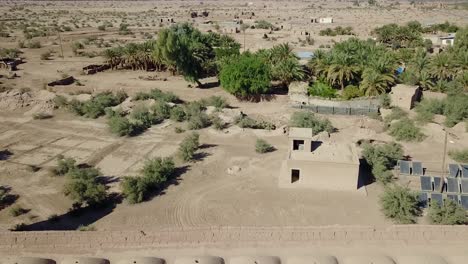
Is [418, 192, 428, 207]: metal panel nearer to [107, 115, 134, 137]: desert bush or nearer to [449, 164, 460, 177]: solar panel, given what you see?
[449, 164, 460, 177]: solar panel

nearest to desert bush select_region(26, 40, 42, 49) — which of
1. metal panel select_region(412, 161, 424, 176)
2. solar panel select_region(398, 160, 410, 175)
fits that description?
solar panel select_region(398, 160, 410, 175)

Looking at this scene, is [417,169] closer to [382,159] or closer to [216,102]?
[382,159]

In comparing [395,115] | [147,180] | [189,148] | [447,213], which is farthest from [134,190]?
[395,115]

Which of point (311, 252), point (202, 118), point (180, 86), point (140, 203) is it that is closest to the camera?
point (311, 252)

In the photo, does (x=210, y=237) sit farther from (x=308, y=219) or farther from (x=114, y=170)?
(x=114, y=170)

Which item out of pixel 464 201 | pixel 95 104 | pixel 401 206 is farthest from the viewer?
pixel 95 104

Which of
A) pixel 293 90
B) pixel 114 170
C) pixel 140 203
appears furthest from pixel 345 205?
pixel 293 90
